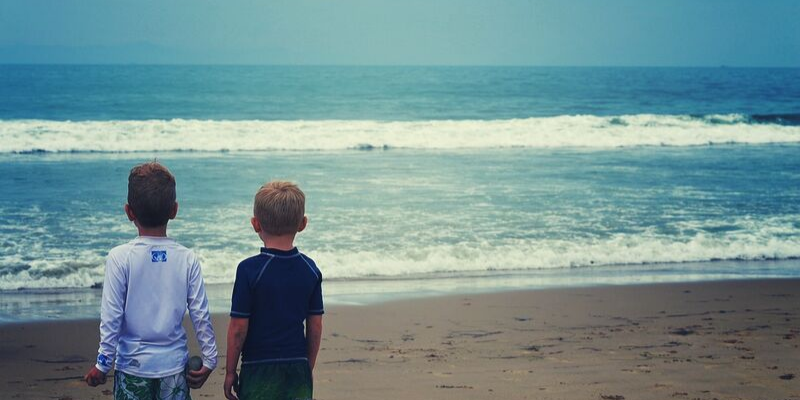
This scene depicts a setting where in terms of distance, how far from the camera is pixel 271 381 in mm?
→ 3010

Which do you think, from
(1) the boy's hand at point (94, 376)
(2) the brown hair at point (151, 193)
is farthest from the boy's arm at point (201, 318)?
(1) the boy's hand at point (94, 376)

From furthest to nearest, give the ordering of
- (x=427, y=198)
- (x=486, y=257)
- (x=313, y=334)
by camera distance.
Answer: (x=427, y=198) < (x=486, y=257) < (x=313, y=334)

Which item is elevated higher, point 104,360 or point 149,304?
point 149,304

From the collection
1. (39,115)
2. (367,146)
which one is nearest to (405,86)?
(39,115)

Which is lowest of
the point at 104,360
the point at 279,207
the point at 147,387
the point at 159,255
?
the point at 147,387

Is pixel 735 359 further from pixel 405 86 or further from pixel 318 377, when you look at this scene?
pixel 405 86

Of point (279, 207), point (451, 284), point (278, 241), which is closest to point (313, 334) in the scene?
point (278, 241)

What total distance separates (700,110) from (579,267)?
33.5 meters

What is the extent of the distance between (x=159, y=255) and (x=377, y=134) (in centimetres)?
2444

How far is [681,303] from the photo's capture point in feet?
25.2

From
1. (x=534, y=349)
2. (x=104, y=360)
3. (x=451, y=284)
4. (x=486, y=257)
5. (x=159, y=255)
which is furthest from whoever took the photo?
(x=486, y=257)

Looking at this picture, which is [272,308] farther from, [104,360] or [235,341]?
[104,360]

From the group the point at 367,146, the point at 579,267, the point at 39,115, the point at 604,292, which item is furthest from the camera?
the point at 39,115

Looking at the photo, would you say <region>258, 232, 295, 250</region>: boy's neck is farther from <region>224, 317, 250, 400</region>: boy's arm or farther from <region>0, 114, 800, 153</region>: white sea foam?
<region>0, 114, 800, 153</region>: white sea foam
